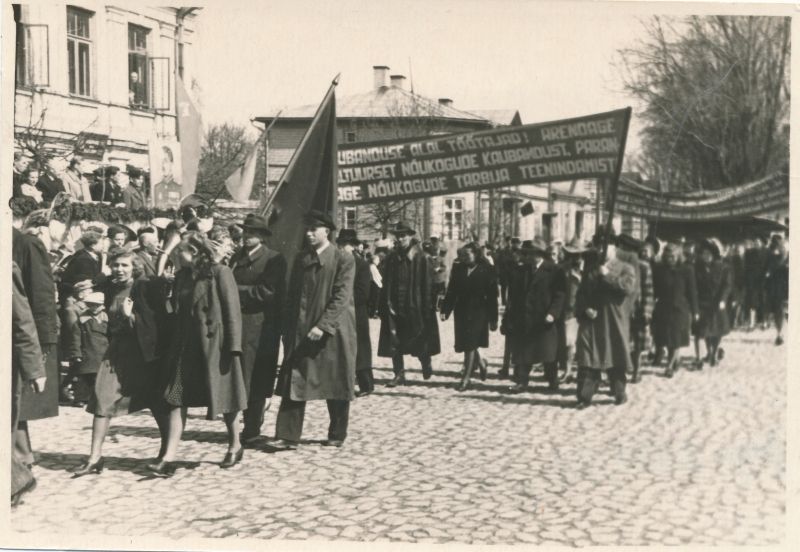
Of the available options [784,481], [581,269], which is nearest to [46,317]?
[784,481]

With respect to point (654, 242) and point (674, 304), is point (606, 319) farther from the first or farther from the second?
point (674, 304)

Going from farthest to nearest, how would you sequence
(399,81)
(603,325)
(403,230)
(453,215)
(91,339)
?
(453,215)
(403,230)
(603,325)
(399,81)
(91,339)

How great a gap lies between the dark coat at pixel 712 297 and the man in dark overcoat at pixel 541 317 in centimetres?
257

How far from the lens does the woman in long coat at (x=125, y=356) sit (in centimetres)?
631

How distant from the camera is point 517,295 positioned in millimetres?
10508

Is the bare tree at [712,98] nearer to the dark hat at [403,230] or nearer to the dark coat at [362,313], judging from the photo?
the dark hat at [403,230]

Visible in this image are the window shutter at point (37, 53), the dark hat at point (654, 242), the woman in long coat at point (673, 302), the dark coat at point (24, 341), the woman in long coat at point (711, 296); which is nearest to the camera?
the dark coat at point (24, 341)

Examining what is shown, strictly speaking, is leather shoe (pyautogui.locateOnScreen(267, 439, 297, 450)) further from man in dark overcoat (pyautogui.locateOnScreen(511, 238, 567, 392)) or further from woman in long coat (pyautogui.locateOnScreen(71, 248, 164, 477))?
man in dark overcoat (pyautogui.locateOnScreen(511, 238, 567, 392))

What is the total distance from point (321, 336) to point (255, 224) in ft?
3.36

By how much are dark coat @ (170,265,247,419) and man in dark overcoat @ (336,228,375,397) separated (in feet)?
10.2

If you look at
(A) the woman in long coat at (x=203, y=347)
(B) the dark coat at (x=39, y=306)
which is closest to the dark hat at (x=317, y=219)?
(A) the woman in long coat at (x=203, y=347)

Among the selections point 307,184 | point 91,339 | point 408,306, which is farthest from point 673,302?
point 91,339

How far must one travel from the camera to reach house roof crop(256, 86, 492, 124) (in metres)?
8.27

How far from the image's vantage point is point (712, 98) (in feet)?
35.0
